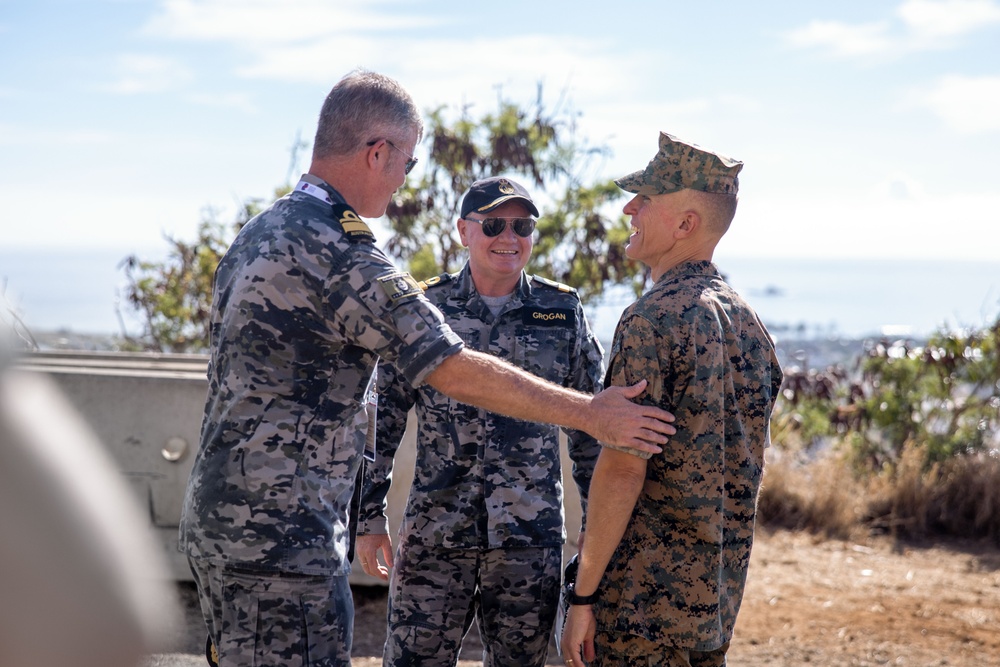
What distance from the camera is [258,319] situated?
2629 millimetres

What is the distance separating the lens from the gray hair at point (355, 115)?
2.84 metres

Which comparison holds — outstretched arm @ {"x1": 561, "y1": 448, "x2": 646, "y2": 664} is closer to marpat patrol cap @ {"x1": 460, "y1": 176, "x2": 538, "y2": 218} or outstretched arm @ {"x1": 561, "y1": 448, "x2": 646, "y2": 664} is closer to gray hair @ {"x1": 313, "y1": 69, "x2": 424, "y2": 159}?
gray hair @ {"x1": 313, "y1": 69, "x2": 424, "y2": 159}

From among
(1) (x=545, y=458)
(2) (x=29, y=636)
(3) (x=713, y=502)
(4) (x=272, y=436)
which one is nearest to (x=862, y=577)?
(1) (x=545, y=458)

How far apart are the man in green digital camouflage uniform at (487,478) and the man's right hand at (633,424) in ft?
2.95

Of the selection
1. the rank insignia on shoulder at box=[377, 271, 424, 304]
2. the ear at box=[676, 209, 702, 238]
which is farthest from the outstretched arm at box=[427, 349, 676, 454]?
A: the ear at box=[676, 209, 702, 238]

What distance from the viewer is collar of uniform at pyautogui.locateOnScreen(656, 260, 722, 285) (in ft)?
9.28

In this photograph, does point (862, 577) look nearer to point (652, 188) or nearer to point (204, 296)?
point (652, 188)

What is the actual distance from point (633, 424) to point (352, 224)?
37.0 inches

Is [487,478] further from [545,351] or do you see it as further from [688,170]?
[688,170]

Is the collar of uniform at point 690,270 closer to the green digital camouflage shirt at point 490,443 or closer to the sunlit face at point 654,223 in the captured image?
the sunlit face at point 654,223

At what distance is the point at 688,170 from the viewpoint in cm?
283

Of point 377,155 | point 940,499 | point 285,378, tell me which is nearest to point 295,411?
point 285,378

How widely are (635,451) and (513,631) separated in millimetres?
1109

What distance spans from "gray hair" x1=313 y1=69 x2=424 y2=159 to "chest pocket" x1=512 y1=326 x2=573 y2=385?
1.06 m
